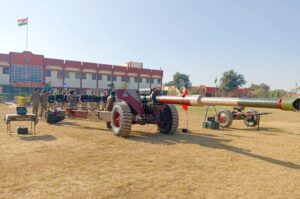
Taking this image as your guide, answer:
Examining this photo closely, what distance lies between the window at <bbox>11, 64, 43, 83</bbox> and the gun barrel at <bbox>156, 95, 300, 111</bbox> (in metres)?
48.9

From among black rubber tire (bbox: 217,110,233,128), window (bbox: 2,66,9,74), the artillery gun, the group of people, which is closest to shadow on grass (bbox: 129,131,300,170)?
the artillery gun

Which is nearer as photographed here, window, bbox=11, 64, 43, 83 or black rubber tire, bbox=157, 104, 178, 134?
black rubber tire, bbox=157, 104, 178, 134

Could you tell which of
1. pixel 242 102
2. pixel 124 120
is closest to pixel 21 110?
pixel 124 120

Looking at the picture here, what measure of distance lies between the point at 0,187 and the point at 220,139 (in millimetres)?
7179

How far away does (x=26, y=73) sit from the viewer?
53000 mm

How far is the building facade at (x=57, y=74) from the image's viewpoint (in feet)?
169

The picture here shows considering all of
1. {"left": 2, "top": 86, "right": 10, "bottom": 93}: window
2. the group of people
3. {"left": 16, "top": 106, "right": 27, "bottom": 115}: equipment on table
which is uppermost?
{"left": 2, "top": 86, "right": 10, "bottom": 93}: window

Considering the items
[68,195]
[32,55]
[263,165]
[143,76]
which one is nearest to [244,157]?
[263,165]

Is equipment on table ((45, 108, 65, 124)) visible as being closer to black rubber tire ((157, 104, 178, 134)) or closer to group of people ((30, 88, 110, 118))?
group of people ((30, 88, 110, 118))

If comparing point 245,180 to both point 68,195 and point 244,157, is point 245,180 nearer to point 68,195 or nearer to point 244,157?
point 244,157

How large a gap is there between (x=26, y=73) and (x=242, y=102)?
173ft

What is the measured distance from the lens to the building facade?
51.4m

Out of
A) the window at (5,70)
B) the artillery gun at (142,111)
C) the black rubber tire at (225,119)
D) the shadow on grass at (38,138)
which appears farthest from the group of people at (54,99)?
the window at (5,70)

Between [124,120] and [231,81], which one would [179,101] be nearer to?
[124,120]
